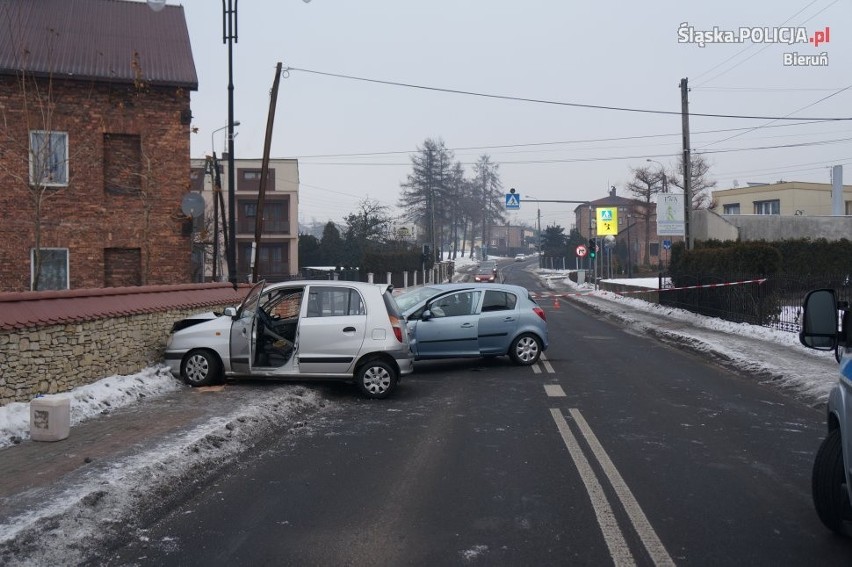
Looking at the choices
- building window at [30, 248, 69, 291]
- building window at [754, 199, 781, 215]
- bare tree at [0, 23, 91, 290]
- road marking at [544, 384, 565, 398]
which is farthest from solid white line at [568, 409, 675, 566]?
building window at [754, 199, 781, 215]

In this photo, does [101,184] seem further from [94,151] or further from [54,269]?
[54,269]

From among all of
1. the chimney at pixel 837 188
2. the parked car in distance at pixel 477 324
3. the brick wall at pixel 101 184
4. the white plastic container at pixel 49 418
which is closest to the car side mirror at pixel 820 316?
the white plastic container at pixel 49 418

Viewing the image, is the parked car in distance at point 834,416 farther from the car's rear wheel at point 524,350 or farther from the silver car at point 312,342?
the car's rear wheel at point 524,350

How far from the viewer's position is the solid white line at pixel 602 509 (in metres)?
4.95

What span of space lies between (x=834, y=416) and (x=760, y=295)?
17.1 metres

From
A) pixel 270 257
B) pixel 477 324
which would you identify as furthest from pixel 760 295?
pixel 270 257

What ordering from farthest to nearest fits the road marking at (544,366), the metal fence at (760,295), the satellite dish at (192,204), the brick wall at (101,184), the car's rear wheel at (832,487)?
1. the metal fence at (760,295)
2. the brick wall at (101,184)
3. the satellite dish at (192,204)
4. the road marking at (544,366)
5. the car's rear wheel at (832,487)

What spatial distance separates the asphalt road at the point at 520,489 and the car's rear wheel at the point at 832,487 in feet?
0.49

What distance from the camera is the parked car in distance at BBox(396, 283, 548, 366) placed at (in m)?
14.4

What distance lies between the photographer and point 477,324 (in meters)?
14.6

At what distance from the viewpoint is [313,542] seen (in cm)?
527

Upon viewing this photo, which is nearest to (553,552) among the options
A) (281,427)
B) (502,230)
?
(281,427)

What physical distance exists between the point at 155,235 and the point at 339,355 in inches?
459

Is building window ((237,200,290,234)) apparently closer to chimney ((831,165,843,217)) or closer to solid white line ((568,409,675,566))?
chimney ((831,165,843,217))
